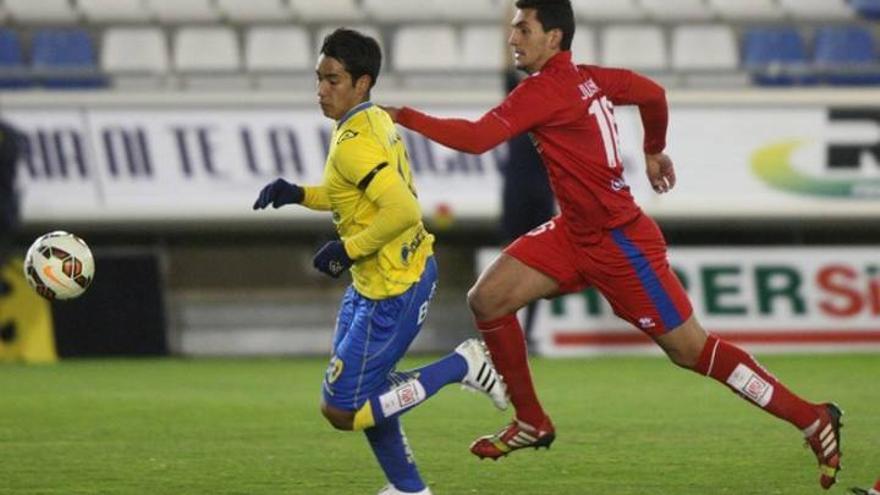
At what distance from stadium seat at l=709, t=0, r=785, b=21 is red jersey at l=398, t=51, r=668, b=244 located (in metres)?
9.99

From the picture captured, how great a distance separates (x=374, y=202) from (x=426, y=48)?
10388 mm

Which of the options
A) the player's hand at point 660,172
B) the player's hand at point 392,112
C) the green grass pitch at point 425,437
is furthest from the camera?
the player's hand at point 660,172

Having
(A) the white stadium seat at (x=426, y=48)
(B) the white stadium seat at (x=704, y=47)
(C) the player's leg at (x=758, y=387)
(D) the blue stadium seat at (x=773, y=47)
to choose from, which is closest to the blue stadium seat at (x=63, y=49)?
(A) the white stadium seat at (x=426, y=48)

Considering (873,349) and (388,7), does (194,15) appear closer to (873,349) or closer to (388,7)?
(388,7)

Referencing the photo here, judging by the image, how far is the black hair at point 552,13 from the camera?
7.18 m

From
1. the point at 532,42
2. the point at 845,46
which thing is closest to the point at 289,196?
the point at 532,42

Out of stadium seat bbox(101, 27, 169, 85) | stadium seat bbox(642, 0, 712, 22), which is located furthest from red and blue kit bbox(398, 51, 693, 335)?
stadium seat bbox(642, 0, 712, 22)

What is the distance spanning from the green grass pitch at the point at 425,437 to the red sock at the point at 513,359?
0.33 meters

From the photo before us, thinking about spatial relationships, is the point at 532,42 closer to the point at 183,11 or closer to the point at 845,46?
the point at 845,46

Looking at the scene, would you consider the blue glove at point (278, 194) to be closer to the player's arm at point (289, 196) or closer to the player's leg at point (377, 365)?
the player's arm at point (289, 196)

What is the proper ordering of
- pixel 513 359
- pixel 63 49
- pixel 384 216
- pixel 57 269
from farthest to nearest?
pixel 63 49
pixel 57 269
pixel 513 359
pixel 384 216

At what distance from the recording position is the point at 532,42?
7.16 m

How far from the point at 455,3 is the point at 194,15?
2.44 meters

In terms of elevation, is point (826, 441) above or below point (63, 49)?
above
